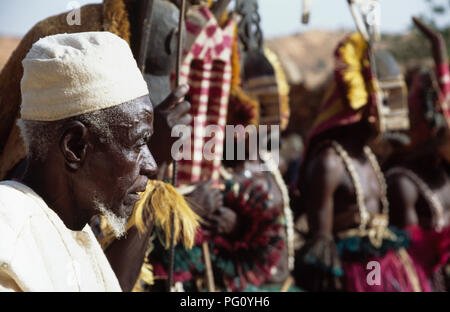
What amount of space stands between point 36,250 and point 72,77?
483 millimetres

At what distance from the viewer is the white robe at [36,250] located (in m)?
1.61

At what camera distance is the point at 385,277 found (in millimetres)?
5648

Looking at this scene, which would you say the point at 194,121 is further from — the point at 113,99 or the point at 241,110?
the point at 113,99

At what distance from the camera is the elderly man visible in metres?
1.80

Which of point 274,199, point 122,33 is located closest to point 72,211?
point 122,33

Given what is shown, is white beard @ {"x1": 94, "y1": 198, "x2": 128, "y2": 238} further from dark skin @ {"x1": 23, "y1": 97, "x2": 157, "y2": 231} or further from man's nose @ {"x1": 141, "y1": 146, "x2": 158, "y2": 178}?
man's nose @ {"x1": 141, "y1": 146, "x2": 158, "y2": 178}

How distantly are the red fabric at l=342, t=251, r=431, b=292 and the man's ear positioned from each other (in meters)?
3.77

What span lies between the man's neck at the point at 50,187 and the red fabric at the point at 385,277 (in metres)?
3.74

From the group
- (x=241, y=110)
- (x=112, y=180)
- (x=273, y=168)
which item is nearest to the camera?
(x=112, y=180)

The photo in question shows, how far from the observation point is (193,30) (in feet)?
11.5

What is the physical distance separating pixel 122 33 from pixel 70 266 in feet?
3.88

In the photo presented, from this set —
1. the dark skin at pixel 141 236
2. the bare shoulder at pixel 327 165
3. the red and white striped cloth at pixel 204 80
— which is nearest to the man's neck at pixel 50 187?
the dark skin at pixel 141 236

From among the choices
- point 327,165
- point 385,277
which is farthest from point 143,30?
point 385,277

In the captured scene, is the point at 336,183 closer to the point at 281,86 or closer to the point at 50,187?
the point at 281,86
